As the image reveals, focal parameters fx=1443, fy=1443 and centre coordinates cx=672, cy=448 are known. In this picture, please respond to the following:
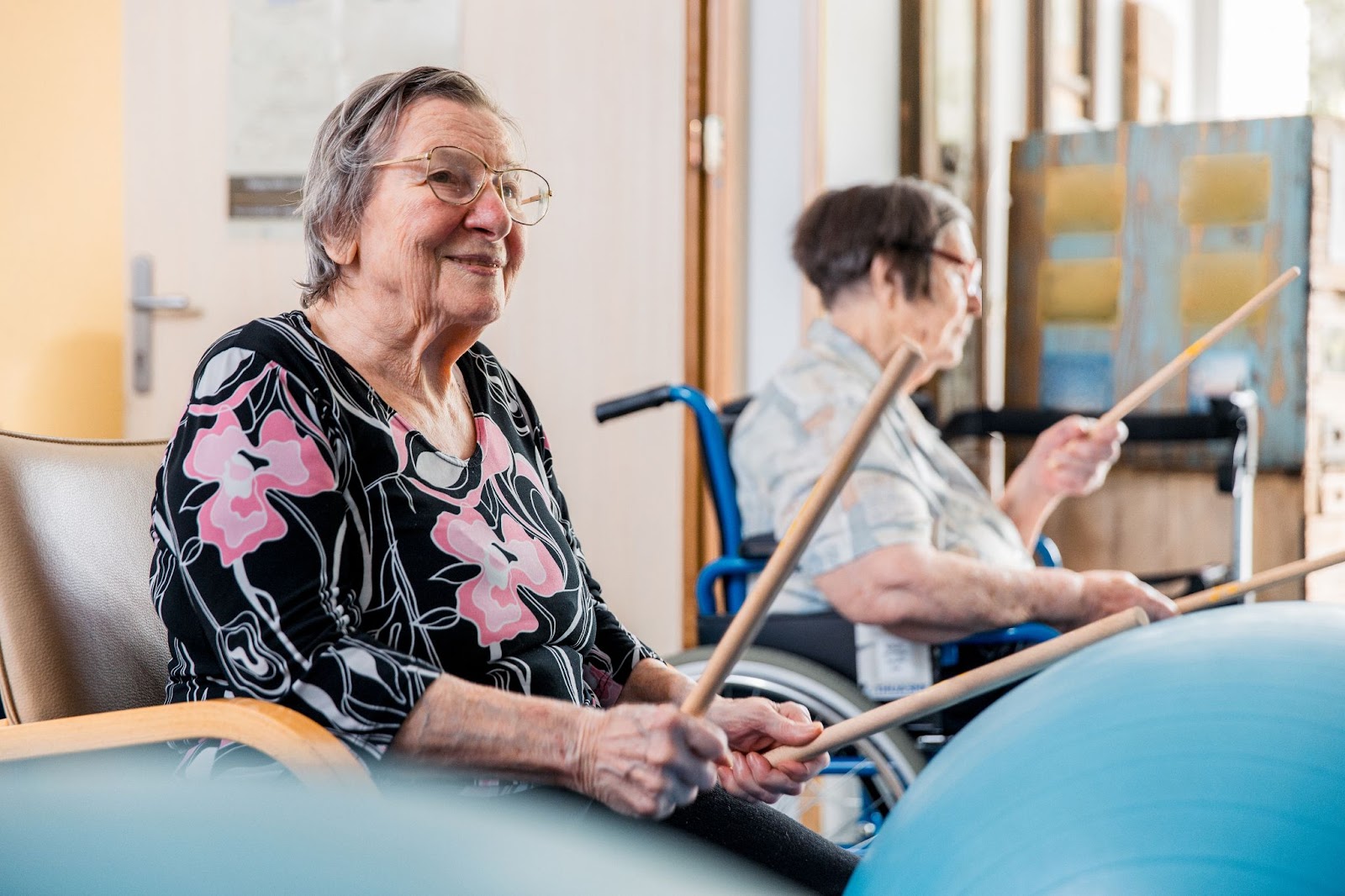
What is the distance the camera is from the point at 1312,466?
2.90 meters

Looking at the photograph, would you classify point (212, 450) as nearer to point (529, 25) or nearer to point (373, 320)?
point (373, 320)

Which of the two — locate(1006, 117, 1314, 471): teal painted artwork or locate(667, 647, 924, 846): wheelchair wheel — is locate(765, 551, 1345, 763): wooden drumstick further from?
locate(1006, 117, 1314, 471): teal painted artwork

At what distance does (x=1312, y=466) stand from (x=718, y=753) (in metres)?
2.31

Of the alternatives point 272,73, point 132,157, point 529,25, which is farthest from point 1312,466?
point 132,157

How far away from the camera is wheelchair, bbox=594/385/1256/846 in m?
1.86

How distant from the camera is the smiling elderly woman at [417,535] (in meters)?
1.00

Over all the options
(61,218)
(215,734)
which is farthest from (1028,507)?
(61,218)

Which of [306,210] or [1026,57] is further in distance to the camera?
[1026,57]

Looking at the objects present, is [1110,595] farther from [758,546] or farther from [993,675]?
[993,675]

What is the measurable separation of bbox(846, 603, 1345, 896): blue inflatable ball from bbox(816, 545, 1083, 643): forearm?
0.78 metres

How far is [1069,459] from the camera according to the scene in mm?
2312

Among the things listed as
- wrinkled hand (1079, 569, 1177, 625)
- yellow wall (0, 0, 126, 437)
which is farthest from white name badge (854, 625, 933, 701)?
yellow wall (0, 0, 126, 437)

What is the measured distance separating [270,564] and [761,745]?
1.54 ft

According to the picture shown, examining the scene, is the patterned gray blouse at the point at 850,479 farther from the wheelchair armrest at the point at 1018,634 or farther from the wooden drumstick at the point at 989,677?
the wooden drumstick at the point at 989,677
